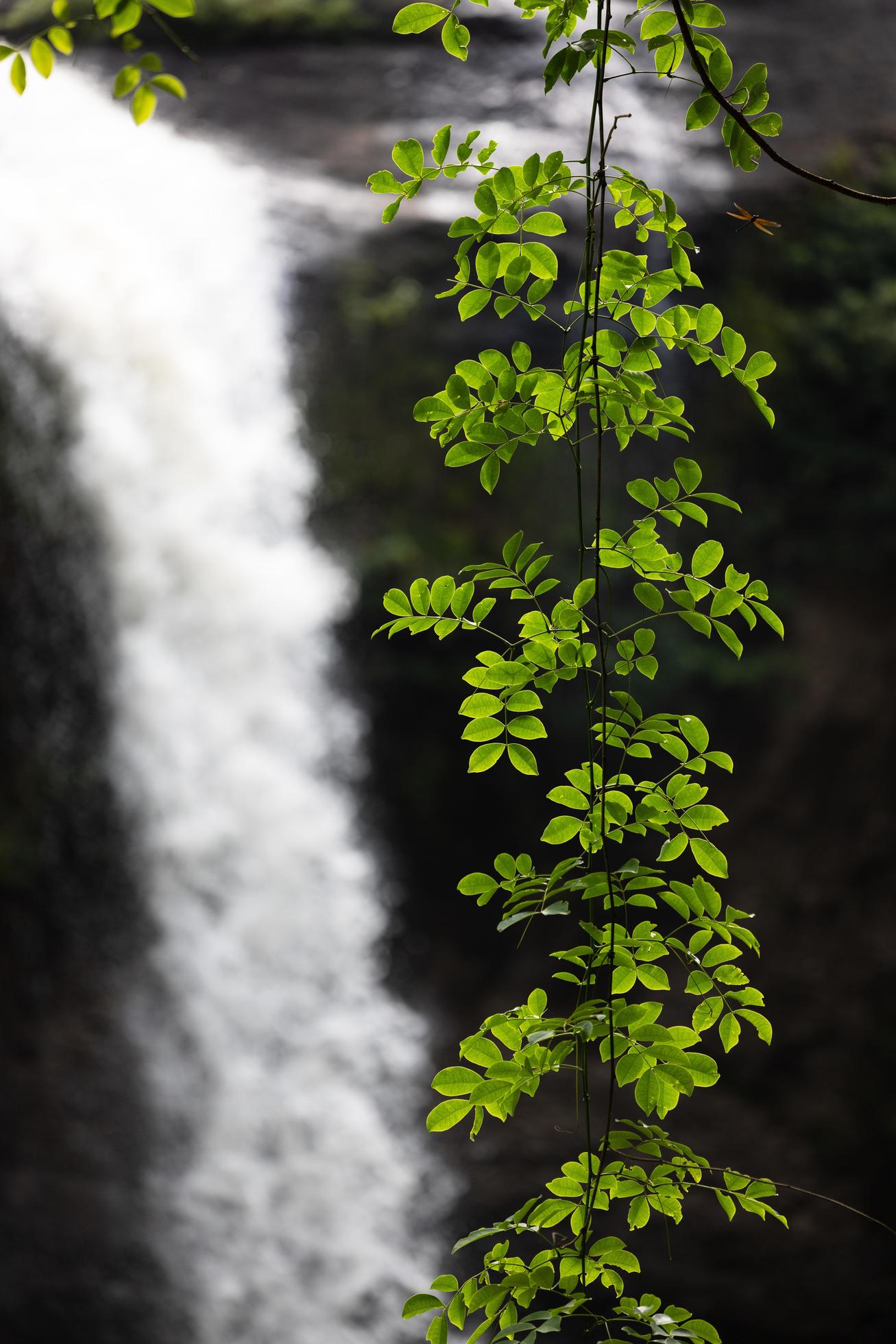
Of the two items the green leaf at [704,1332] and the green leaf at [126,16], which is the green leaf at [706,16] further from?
the green leaf at [704,1332]

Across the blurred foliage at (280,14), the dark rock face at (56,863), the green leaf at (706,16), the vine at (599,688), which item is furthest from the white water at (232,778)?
the green leaf at (706,16)

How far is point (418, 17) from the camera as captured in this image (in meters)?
1.03

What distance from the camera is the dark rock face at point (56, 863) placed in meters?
4.94

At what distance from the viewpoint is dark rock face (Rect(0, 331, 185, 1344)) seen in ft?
16.2

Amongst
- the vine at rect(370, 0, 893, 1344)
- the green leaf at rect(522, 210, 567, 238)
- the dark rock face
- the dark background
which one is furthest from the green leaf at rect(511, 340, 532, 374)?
the dark rock face

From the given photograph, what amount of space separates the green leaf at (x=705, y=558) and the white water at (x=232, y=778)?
13.7 ft

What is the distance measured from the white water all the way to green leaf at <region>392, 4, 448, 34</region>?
4349 millimetres

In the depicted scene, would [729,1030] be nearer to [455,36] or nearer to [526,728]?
[526,728]

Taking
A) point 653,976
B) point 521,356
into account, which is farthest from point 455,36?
point 653,976

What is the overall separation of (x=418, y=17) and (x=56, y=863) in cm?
491

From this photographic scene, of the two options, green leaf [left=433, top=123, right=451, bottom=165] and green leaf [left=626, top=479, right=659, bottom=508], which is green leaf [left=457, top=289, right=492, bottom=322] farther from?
green leaf [left=626, top=479, right=659, bottom=508]

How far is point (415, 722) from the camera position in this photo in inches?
225

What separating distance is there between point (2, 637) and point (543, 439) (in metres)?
2.78

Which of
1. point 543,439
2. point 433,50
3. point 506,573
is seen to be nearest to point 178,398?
point 543,439
